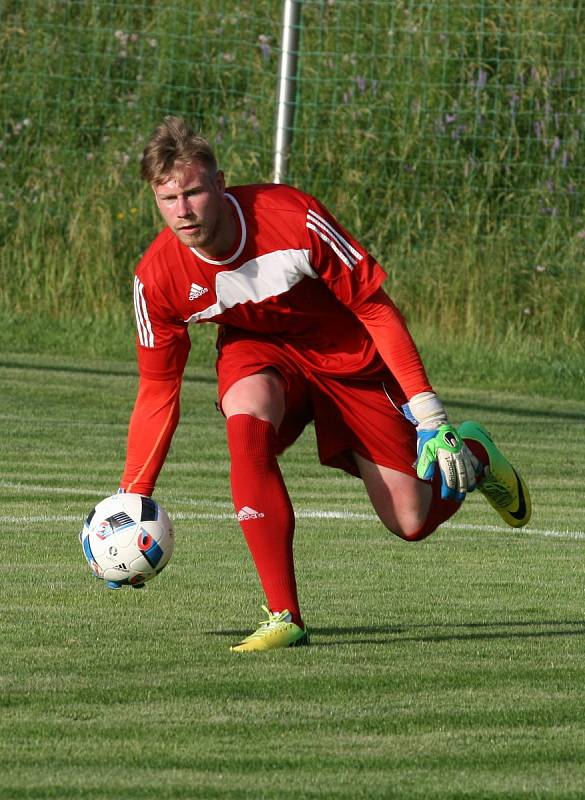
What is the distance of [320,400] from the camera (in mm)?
6988

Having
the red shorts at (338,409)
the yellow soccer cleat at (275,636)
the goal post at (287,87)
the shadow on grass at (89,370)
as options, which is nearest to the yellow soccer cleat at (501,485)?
the red shorts at (338,409)

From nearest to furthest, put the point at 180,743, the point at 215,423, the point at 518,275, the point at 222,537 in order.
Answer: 1. the point at 180,743
2. the point at 222,537
3. the point at 215,423
4. the point at 518,275

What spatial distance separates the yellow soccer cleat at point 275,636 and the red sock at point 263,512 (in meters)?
0.05

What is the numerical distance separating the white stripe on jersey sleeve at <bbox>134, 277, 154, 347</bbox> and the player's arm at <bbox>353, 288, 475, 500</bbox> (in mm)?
754

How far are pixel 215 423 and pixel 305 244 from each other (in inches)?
256

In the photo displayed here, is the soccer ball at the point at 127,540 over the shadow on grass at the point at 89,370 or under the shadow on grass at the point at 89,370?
over

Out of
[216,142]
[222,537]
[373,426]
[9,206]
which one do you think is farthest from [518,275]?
[373,426]

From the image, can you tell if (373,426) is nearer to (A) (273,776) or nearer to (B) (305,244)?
(B) (305,244)

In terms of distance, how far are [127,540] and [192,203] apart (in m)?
1.15

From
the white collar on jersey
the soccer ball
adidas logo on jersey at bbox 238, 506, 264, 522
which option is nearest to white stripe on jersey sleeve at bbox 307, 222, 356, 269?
the white collar on jersey

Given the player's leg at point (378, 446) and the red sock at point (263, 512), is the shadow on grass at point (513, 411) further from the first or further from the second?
the red sock at point (263, 512)

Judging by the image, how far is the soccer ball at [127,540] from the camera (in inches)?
257

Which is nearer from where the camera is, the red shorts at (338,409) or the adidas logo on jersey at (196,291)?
the adidas logo on jersey at (196,291)

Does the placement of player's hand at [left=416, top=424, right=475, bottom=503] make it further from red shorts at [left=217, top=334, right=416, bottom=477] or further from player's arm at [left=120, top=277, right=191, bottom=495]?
player's arm at [left=120, top=277, right=191, bottom=495]
